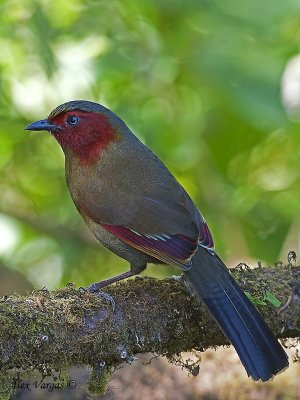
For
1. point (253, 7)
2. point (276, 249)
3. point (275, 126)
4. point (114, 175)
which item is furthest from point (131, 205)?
point (276, 249)

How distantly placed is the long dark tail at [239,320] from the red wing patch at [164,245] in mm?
74

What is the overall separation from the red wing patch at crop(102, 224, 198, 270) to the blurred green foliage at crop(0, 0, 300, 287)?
38.9 inches

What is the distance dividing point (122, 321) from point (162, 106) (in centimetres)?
242

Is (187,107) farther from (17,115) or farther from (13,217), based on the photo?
(13,217)

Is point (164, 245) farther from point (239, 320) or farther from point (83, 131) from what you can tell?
point (83, 131)

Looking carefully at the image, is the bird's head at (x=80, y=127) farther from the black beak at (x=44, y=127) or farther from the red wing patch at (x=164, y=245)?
the red wing patch at (x=164, y=245)

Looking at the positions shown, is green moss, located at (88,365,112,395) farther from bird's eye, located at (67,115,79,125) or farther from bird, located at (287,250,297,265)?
bird's eye, located at (67,115,79,125)

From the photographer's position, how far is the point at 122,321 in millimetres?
3672

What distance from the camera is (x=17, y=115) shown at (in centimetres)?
575

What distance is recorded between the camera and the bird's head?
4.62 meters

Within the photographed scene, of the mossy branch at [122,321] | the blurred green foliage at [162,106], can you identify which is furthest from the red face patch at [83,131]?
the mossy branch at [122,321]
